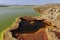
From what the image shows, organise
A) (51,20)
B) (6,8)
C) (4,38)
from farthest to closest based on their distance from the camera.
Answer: (6,8), (51,20), (4,38)

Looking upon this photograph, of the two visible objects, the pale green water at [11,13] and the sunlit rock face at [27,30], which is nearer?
the sunlit rock face at [27,30]

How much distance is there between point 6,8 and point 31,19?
433 mm

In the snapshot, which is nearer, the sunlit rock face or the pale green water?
the sunlit rock face

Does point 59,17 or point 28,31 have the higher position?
point 59,17

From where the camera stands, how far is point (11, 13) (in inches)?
81.3

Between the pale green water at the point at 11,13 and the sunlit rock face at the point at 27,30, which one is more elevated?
the pale green water at the point at 11,13

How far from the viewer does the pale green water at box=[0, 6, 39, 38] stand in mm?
1969

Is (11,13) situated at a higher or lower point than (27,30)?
higher

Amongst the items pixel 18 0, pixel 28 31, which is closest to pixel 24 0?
pixel 18 0

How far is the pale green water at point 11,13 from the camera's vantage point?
77.5 inches

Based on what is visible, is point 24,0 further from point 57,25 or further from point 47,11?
point 57,25

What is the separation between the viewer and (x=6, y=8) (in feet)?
6.92

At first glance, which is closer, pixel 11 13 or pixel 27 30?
pixel 27 30

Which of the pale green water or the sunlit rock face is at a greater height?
the pale green water
